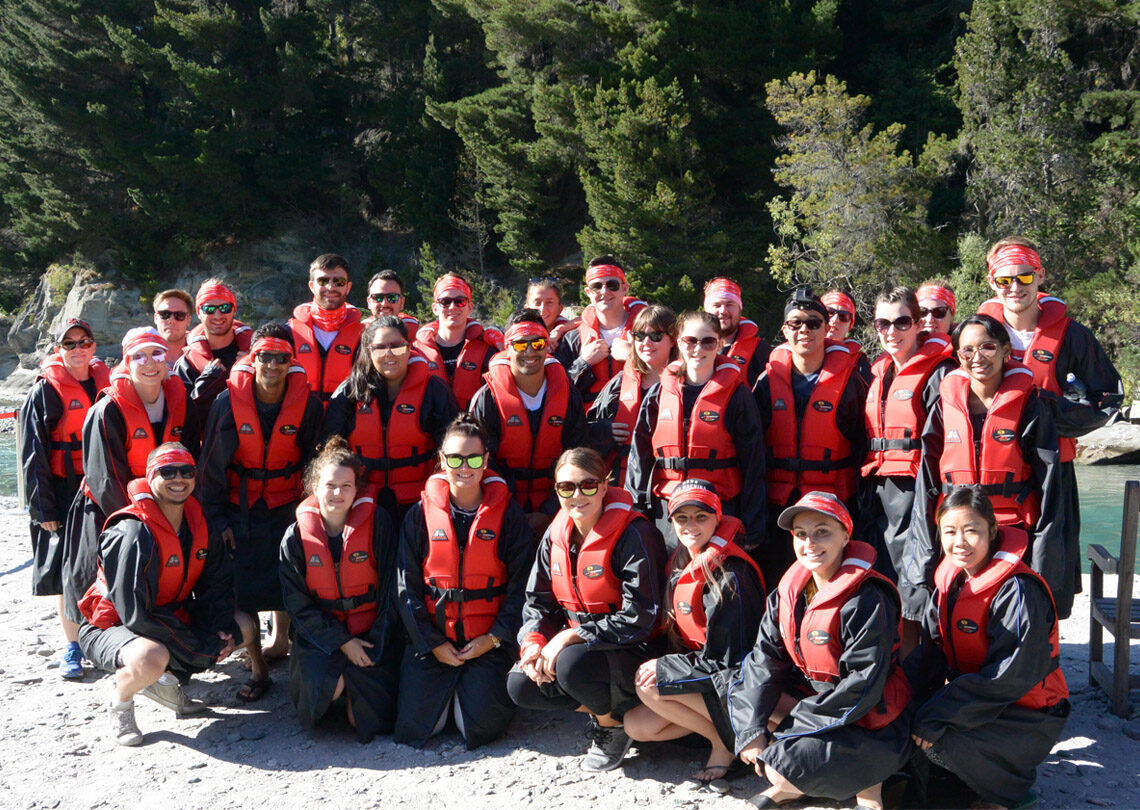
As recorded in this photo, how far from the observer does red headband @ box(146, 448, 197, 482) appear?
209 inches

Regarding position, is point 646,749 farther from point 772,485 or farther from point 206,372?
point 206,372

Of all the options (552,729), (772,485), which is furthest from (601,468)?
(552,729)

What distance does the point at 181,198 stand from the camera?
3416cm

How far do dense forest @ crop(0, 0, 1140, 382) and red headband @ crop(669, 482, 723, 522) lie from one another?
20687 millimetres

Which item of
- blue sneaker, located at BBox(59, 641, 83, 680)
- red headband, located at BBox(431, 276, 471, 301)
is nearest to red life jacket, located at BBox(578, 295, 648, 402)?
red headband, located at BBox(431, 276, 471, 301)

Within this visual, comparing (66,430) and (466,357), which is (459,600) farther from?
(66,430)

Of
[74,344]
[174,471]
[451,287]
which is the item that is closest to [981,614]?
[451,287]

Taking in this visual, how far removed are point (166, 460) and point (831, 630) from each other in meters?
3.72

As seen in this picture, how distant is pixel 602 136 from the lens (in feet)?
85.8

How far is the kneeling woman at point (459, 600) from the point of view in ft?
17.0

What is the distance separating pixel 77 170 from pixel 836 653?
3869 centimetres

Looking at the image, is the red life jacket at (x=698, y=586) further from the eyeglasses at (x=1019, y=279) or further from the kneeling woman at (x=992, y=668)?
the eyeglasses at (x=1019, y=279)

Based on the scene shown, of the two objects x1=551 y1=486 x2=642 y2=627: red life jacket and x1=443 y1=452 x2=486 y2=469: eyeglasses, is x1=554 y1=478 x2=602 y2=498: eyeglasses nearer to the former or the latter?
x1=551 y1=486 x2=642 y2=627: red life jacket

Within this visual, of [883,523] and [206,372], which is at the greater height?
[206,372]
